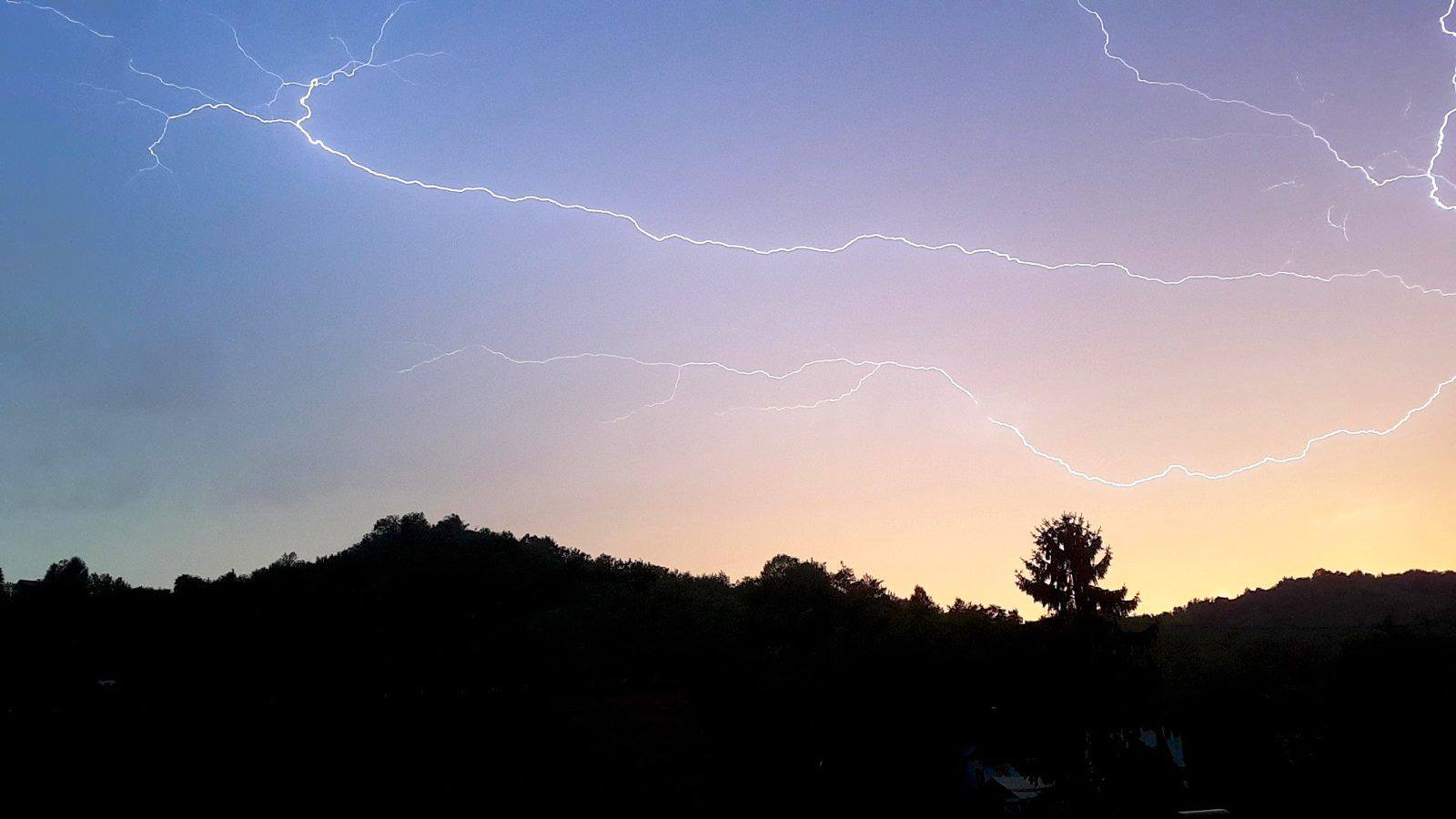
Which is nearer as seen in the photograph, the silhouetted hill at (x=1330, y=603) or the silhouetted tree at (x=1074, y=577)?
the silhouetted tree at (x=1074, y=577)

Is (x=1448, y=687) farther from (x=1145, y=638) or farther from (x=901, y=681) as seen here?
(x=901, y=681)

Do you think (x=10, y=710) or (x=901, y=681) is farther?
(x=901, y=681)

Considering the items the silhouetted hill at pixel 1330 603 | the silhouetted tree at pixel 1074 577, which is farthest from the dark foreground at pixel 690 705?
the silhouetted hill at pixel 1330 603

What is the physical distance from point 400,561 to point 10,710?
4492 cm

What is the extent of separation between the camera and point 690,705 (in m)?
18.9

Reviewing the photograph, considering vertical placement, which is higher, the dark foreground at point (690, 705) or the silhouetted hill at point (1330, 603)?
the silhouetted hill at point (1330, 603)

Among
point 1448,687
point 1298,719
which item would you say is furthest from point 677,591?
point 1448,687

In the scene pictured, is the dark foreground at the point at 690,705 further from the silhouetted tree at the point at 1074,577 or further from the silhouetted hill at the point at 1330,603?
the silhouetted hill at the point at 1330,603

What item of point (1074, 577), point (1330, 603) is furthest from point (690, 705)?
point (1330, 603)

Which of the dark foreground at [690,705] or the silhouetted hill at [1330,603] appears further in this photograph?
the silhouetted hill at [1330,603]

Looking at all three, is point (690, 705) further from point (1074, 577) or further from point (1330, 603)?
point (1330, 603)

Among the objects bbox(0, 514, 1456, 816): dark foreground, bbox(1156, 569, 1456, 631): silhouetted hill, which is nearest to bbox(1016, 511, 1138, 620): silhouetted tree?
bbox(0, 514, 1456, 816): dark foreground

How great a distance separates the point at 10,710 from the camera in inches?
518

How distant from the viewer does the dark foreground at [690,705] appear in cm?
1502
